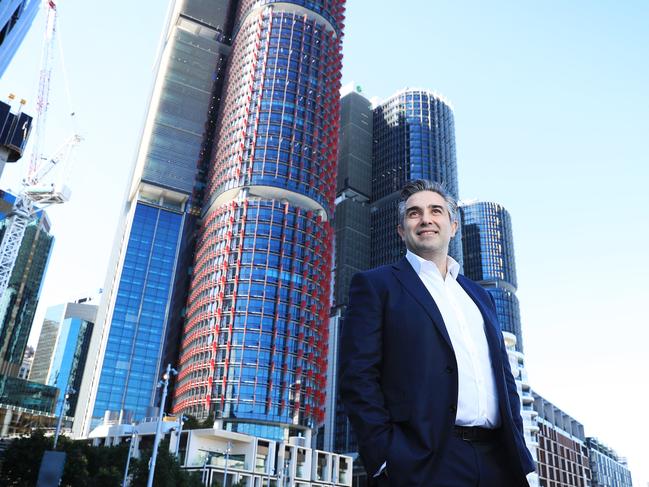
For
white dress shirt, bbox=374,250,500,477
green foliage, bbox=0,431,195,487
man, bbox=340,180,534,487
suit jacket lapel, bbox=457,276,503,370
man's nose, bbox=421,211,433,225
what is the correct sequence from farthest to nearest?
green foliage, bbox=0,431,195,487, man's nose, bbox=421,211,433,225, suit jacket lapel, bbox=457,276,503,370, white dress shirt, bbox=374,250,500,477, man, bbox=340,180,534,487

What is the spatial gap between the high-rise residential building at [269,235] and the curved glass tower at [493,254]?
69.8m

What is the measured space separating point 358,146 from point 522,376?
268ft

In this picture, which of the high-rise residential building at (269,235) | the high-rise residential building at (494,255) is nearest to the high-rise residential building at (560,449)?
the high-rise residential building at (494,255)

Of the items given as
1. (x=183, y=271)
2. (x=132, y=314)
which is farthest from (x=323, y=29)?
(x=132, y=314)

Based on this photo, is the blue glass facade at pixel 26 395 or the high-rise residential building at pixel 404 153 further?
the high-rise residential building at pixel 404 153

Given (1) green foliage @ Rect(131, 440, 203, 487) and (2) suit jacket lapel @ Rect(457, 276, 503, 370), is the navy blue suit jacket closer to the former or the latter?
(2) suit jacket lapel @ Rect(457, 276, 503, 370)

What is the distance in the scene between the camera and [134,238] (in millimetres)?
131750

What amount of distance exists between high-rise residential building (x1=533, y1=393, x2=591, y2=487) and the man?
11950cm

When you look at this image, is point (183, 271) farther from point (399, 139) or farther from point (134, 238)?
point (399, 139)

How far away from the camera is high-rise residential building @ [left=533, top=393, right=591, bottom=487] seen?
11794 cm

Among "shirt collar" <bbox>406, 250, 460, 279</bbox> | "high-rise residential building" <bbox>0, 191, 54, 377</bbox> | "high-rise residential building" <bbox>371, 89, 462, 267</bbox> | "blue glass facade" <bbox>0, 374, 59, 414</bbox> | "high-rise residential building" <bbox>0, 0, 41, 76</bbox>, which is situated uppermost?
"high-rise residential building" <bbox>371, 89, 462, 267</bbox>

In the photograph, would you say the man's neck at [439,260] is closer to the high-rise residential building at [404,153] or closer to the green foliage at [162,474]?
the green foliage at [162,474]

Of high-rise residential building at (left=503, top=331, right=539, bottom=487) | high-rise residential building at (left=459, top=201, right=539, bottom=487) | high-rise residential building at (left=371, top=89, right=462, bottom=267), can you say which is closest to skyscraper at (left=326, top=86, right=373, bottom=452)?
high-rise residential building at (left=371, top=89, right=462, bottom=267)

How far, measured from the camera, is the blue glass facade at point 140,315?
4636 inches
